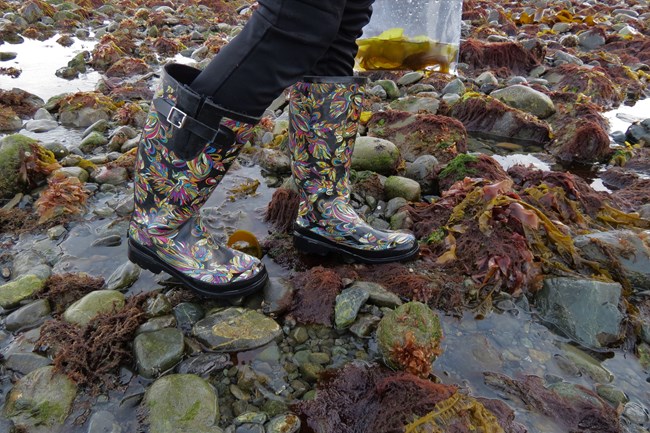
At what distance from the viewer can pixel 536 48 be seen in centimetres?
737

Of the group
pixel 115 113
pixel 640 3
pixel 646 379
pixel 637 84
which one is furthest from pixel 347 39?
pixel 640 3

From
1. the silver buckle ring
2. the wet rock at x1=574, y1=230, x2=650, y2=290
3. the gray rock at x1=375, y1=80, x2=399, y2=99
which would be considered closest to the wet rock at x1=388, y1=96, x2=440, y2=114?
the gray rock at x1=375, y1=80, x2=399, y2=99

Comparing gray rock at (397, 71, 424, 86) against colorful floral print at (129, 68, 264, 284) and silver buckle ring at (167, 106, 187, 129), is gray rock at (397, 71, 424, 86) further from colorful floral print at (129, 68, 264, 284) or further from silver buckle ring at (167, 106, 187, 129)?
silver buckle ring at (167, 106, 187, 129)

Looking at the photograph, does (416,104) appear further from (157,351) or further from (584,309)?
(157,351)

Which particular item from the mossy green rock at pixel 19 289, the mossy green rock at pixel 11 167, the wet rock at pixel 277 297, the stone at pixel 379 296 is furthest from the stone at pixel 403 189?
the mossy green rock at pixel 11 167

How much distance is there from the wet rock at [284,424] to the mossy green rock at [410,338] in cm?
45

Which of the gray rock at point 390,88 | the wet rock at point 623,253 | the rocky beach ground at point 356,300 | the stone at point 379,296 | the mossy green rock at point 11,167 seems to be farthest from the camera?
the gray rock at point 390,88

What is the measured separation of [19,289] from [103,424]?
37.2 inches

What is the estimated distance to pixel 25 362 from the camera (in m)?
1.70

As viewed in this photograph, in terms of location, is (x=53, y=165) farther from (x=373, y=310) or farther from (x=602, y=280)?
(x=602, y=280)

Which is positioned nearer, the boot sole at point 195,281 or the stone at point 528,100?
the boot sole at point 195,281

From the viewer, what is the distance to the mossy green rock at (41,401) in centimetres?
150

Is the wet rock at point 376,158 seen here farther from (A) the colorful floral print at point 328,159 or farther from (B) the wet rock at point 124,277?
(B) the wet rock at point 124,277

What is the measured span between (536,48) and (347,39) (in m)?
6.59
